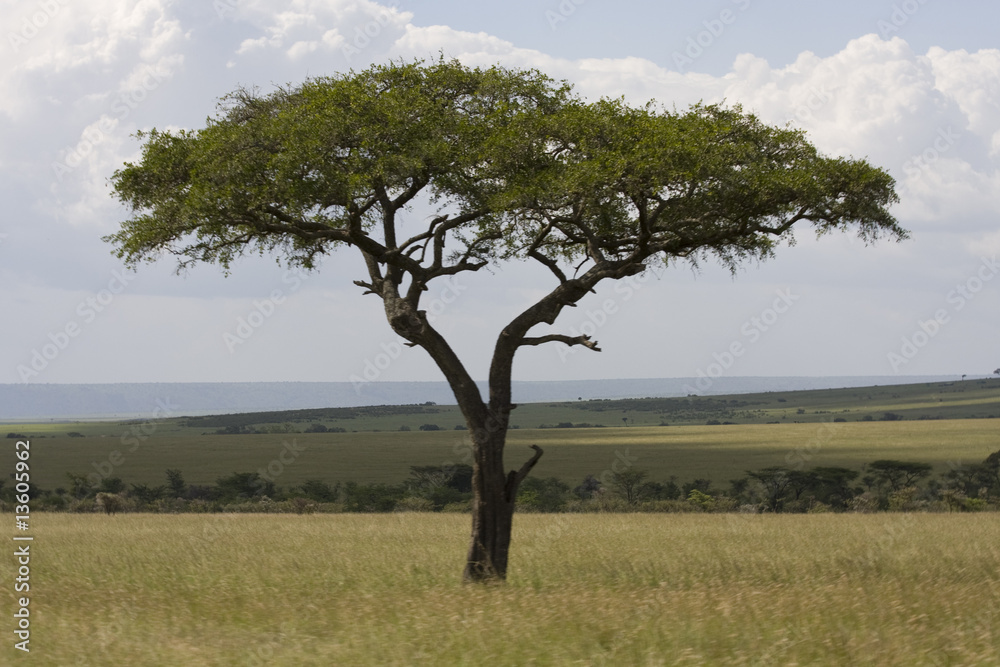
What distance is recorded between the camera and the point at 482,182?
53.4ft

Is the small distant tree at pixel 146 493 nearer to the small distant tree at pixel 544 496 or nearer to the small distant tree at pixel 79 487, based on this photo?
the small distant tree at pixel 79 487

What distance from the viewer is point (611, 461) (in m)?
106

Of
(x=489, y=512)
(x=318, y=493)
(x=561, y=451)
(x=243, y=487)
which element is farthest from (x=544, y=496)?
(x=561, y=451)

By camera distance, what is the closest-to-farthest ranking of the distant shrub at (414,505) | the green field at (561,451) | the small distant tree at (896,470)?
the distant shrub at (414,505), the small distant tree at (896,470), the green field at (561,451)

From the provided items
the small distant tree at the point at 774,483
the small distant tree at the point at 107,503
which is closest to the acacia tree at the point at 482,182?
the small distant tree at the point at 107,503

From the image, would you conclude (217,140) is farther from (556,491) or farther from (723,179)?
(556,491)

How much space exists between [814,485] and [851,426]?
95.6 meters

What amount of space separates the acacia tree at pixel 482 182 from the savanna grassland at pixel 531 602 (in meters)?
2.72

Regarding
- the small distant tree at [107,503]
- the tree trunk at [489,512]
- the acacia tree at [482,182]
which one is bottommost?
the small distant tree at [107,503]

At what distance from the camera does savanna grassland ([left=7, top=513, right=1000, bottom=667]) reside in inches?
389

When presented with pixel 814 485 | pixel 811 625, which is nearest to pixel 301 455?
pixel 814 485

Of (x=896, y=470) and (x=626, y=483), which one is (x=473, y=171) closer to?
(x=626, y=483)

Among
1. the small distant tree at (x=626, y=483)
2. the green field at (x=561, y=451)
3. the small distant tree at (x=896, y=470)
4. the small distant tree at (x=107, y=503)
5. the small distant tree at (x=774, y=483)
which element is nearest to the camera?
the small distant tree at (x=107, y=503)

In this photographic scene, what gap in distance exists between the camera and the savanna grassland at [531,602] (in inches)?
389
